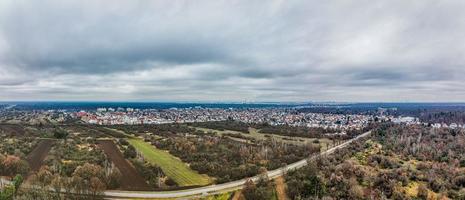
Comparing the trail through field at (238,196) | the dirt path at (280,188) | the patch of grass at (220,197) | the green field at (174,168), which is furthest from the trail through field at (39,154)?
the dirt path at (280,188)

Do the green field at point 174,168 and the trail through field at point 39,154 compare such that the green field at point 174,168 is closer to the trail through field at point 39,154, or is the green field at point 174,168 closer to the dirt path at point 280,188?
the dirt path at point 280,188

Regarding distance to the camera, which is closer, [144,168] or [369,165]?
[144,168]

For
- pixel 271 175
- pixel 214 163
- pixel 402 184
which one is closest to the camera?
pixel 402 184

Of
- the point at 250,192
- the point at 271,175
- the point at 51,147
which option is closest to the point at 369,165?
the point at 271,175

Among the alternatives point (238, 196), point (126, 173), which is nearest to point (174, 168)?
point (126, 173)

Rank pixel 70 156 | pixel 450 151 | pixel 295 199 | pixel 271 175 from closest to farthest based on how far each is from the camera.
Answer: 1. pixel 295 199
2. pixel 271 175
3. pixel 70 156
4. pixel 450 151

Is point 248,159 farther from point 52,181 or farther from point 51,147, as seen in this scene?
point 51,147
